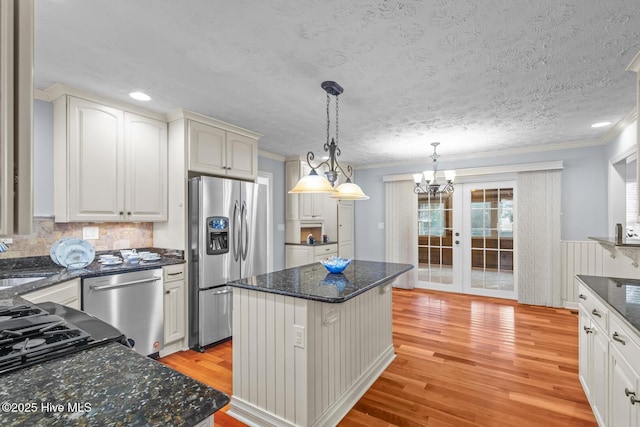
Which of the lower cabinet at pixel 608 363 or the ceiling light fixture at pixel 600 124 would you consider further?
the ceiling light fixture at pixel 600 124

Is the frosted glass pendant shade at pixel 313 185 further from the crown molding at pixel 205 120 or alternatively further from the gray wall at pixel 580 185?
the gray wall at pixel 580 185

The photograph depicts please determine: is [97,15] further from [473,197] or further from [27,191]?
[473,197]

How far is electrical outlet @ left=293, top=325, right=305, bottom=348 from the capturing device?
73.7 inches

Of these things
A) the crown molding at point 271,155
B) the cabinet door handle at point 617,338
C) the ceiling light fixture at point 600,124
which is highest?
the ceiling light fixture at point 600,124

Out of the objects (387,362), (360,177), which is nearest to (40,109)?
(387,362)

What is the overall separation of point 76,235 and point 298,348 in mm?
2386

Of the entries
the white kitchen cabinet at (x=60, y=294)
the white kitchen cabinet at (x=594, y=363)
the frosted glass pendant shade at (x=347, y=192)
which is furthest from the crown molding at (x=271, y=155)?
the white kitchen cabinet at (x=594, y=363)

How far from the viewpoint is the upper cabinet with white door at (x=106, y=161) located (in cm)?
260

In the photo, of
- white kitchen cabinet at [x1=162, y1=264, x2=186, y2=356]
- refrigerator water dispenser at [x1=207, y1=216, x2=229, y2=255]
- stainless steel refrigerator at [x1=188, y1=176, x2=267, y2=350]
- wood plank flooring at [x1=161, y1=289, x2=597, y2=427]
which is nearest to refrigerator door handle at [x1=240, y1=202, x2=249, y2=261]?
stainless steel refrigerator at [x1=188, y1=176, x2=267, y2=350]

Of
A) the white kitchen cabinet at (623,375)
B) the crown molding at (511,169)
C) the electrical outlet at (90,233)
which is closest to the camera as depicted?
the white kitchen cabinet at (623,375)

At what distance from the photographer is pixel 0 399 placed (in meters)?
0.73

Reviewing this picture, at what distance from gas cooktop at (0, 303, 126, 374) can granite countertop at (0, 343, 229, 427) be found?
0.04 meters

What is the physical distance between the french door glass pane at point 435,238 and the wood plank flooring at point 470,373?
55.1 inches

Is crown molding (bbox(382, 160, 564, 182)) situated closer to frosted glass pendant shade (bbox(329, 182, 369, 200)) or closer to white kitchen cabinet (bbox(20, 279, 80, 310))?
frosted glass pendant shade (bbox(329, 182, 369, 200))
